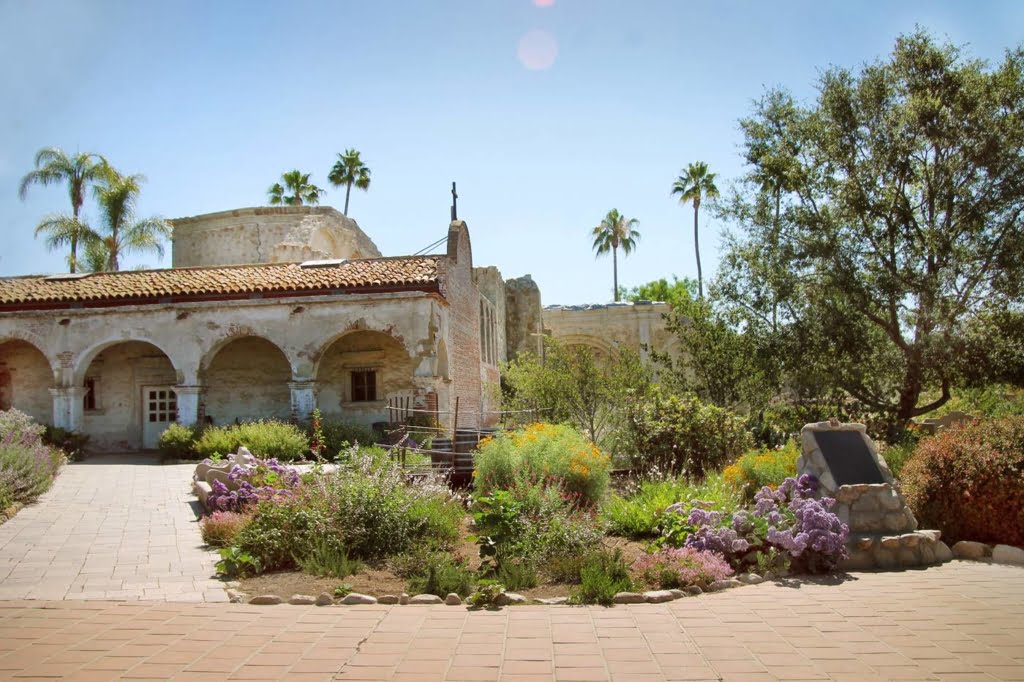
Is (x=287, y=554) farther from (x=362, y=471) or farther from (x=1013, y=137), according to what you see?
(x=1013, y=137)

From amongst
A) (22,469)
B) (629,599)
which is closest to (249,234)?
(22,469)

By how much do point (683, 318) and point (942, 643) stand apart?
1115cm

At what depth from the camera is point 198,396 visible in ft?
62.5

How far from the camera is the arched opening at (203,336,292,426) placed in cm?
2053

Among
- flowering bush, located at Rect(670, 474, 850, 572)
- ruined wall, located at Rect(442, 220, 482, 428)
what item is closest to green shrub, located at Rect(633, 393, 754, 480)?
flowering bush, located at Rect(670, 474, 850, 572)

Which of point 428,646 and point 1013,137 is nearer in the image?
point 428,646

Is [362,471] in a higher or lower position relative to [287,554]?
A: higher

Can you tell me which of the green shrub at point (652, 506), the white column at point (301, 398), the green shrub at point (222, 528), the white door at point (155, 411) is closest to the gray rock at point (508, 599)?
the green shrub at point (652, 506)

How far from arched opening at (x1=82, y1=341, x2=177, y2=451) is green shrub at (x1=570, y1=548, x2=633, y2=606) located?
698 inches

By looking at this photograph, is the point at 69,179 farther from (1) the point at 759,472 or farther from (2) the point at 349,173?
(1) the point at 759,472

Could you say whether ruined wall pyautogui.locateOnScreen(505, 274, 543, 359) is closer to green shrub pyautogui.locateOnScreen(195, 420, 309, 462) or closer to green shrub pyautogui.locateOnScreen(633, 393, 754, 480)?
green shrub pyautogui.locateOnScreen(195, 420, 309, 462)

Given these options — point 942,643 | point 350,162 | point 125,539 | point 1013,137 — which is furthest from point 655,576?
point 350,162

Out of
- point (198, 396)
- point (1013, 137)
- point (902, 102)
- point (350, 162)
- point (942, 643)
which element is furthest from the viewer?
point (350, 162)

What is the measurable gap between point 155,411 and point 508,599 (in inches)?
720
